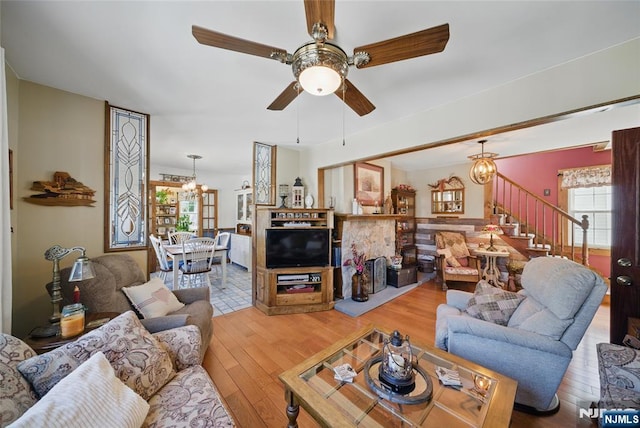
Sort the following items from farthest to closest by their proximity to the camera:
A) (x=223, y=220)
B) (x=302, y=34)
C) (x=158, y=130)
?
1. (x=223, y=220)
2. (x=158, y=130)
3. (x=302, y=34)

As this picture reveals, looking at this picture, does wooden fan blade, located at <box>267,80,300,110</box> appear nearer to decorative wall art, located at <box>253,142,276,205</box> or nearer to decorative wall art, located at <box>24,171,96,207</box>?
decorative wall art, located at <box>253,142,276,205</box>

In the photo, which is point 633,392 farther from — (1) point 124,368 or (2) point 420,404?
(1) point 124,368

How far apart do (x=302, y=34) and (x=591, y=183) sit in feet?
18.4

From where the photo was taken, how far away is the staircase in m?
4.06

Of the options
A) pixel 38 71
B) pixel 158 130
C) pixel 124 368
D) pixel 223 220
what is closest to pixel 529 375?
pixel 124 368

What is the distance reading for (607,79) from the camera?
160 centimetres

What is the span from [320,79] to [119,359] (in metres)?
1.78

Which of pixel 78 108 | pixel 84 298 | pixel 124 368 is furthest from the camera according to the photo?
pixel 78 108

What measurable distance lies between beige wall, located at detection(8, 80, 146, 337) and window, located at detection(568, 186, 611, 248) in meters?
7.36

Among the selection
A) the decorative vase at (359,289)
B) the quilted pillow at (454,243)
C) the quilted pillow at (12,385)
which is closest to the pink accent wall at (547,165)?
the quilted pillow at (454,243)

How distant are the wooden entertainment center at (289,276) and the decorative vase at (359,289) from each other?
0.45 metres

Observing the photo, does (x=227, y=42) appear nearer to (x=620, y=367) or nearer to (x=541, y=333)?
(x=541, y=333)

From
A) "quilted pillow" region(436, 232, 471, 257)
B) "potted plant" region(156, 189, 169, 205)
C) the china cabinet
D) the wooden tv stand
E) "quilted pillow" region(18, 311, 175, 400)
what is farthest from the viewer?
"potted plant" region(156, 189, 169, 205)

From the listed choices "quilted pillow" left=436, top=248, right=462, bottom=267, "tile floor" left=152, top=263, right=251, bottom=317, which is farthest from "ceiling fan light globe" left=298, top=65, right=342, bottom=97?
"quilted pillow" left=436, top=248, right=462, bottom=267
